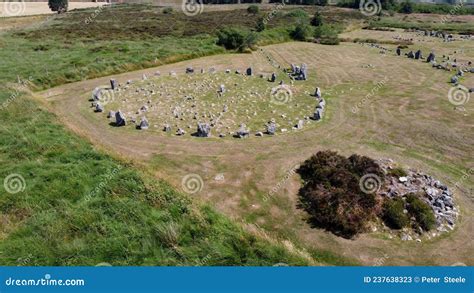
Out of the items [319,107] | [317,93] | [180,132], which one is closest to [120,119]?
[180,132]

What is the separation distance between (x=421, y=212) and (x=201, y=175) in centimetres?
1269

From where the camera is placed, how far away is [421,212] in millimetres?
19438

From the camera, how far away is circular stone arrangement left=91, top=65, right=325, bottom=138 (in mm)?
31688

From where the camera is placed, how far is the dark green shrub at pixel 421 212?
19141 mm

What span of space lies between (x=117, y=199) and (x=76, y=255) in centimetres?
402

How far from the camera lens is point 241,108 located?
3612 cm

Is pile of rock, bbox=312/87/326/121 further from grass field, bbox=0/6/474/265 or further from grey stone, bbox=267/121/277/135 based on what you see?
grey stone, bbox=267/121/277/135

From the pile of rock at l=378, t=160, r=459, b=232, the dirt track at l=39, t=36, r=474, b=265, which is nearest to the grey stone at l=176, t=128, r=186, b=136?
the dirt track at l=39, t=36, r=474, b=265

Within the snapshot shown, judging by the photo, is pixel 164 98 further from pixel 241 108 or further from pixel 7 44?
pixel 7 44

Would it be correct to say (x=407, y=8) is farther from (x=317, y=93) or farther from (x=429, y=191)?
(x=429, y=191)

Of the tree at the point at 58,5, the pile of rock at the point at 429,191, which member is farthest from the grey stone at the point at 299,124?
the tree at the point at 58,5

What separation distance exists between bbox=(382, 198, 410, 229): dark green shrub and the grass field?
0.76m

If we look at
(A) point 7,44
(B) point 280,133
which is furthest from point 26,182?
(A) point 7,44

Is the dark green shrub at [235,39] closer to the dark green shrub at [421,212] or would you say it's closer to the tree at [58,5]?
the dark green shrub at [421,212]
